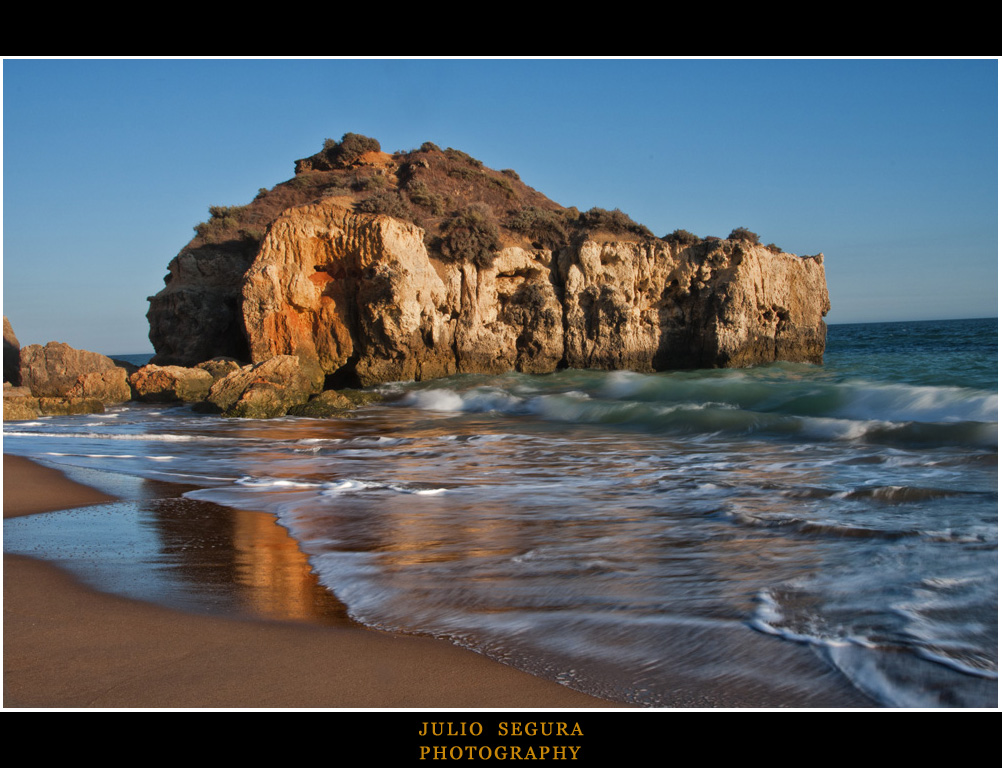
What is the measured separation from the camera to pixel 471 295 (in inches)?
827

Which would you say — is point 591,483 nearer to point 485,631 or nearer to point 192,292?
point 485,631

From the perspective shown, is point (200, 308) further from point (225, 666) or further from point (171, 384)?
point (225, 666)

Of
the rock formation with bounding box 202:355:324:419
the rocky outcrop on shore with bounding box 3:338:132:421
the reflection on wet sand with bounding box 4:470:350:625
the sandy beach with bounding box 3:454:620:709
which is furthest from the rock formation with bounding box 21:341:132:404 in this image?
the sandy beach with bounding box 3:454:620:709

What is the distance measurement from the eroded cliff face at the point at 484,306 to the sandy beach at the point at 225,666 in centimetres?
1572

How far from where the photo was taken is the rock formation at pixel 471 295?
19312mm

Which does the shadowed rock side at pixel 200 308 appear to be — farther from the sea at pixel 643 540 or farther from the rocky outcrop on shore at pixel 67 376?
the sea at pixel 643 540

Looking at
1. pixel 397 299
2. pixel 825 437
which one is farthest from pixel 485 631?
pixel 397 299

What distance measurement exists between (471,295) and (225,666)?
18.5 m

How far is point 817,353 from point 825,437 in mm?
14230

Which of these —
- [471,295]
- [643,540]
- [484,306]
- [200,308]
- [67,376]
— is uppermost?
[471,295]

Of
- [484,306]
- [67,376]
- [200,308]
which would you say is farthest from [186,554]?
[200,308]

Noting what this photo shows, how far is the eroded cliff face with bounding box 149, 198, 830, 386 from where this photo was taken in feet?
63.3

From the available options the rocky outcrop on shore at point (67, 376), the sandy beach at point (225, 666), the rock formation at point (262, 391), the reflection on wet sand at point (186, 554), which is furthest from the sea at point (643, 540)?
the rocky outcrop on shore at point (67, 376)
